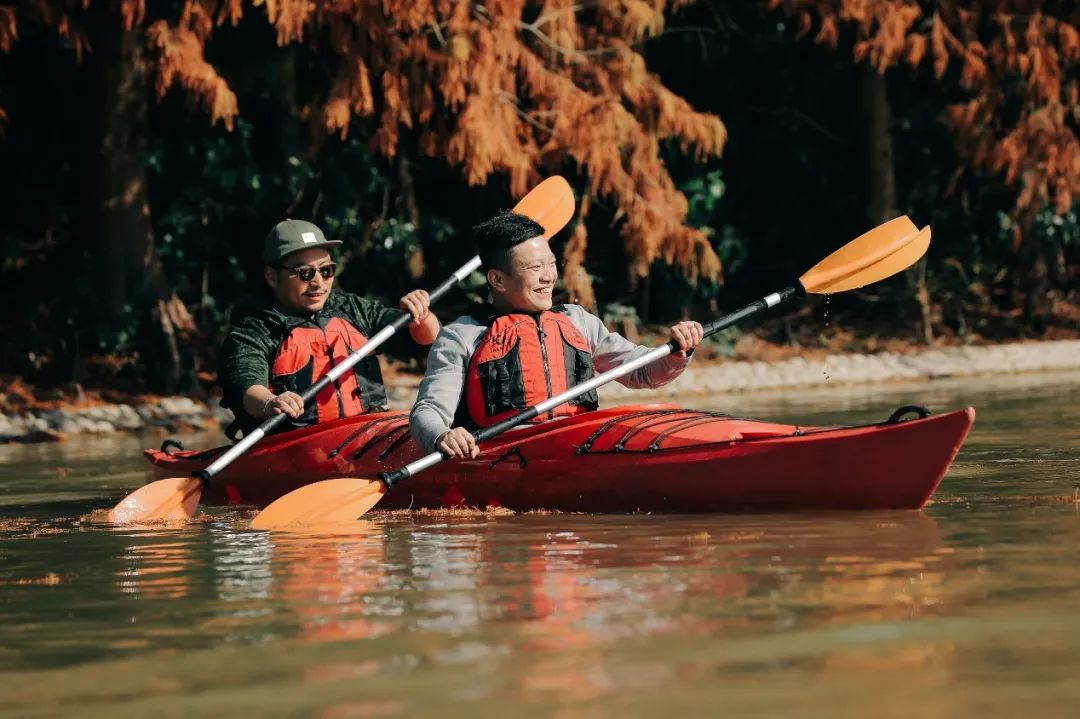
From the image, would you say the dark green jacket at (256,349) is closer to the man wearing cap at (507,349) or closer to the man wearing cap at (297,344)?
the man wearing cap at (297,344)

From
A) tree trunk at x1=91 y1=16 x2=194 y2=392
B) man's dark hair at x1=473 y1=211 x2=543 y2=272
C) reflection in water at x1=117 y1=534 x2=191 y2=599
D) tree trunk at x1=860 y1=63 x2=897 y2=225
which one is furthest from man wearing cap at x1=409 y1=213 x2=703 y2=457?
tree trunk at x1=860 y1=63 x2=897 y2=225

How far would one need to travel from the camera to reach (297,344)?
28.8 ft

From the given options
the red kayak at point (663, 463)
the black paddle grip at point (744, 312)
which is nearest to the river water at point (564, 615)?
the red kayak at point (663, 463)

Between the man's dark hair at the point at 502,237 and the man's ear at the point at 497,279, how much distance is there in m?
0.02

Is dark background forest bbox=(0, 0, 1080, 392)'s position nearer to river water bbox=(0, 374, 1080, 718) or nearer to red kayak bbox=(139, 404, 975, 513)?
red kayak bbox=(139, 404, 975, 513)

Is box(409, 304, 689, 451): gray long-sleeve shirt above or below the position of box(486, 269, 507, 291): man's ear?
below

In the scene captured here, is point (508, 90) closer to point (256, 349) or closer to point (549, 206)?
point (549, 206)

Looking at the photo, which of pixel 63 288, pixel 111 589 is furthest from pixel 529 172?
pixel 111 589

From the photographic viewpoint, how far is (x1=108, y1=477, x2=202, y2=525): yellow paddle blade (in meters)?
8.12

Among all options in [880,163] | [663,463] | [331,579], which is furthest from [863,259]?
[880,163]

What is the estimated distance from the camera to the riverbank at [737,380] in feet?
45.0

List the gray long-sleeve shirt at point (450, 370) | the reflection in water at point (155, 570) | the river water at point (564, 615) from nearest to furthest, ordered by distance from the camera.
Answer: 1. the river water at point (564, 615)
2. the reflection in water at point (155, 570)
3. the gray long-sleeve shirt at point (450, 370)

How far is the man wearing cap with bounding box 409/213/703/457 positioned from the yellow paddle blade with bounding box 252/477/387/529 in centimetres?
32

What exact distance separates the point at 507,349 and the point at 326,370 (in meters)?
1.41
